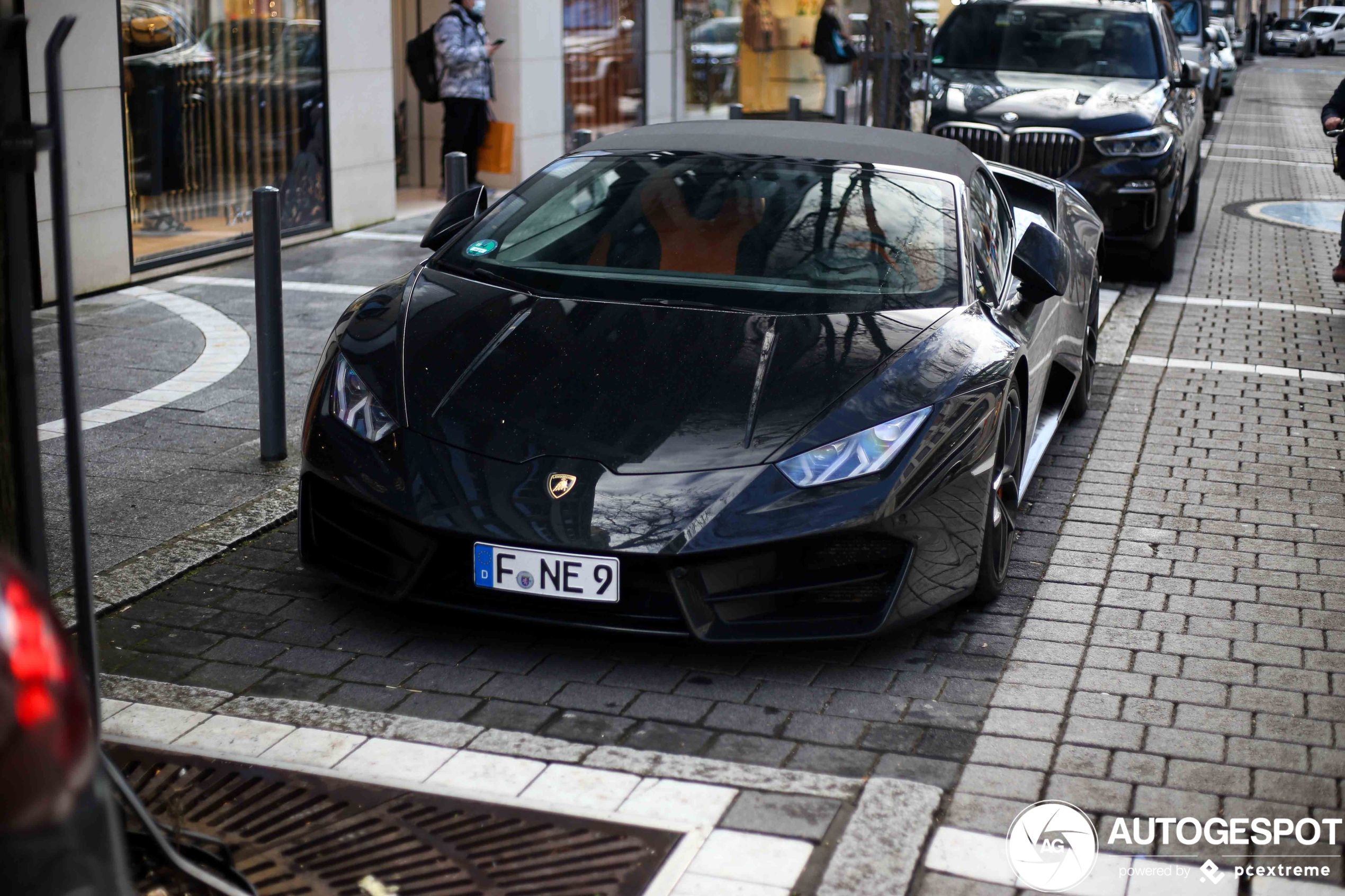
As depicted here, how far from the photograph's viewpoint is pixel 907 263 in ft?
16.3

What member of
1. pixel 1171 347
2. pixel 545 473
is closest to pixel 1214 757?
pixel 545 473

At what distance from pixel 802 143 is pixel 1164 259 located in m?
6.01

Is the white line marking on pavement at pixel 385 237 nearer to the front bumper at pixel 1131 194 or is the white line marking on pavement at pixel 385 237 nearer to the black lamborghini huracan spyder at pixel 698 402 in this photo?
the front bumper at pixel 1131 194

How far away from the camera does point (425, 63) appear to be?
13.3 m

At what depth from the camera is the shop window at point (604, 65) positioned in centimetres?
1625

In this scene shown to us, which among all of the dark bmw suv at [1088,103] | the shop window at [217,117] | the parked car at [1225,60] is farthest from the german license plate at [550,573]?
the parked car at [1225,60]

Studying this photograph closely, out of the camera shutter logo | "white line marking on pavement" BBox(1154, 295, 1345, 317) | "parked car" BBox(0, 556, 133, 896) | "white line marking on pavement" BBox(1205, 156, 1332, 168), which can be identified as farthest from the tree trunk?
"parked car" BBox(0, 556, 133, 896)

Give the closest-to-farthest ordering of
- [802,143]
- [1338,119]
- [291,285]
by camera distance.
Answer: [802,143]
[1338,119]
[291,285]

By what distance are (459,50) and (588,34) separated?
3797 mm

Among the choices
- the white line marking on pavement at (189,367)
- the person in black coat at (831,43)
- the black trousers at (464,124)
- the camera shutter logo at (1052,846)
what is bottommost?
the camera shutter logo at (1052,846)

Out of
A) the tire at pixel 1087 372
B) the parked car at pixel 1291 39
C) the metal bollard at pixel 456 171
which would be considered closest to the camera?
the tire at pixel 1087 372

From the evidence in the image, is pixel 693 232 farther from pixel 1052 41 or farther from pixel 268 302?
pixel 1052 41

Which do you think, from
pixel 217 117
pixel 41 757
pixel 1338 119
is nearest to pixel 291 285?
pixel 217 117

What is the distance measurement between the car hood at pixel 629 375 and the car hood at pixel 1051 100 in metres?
6.54
